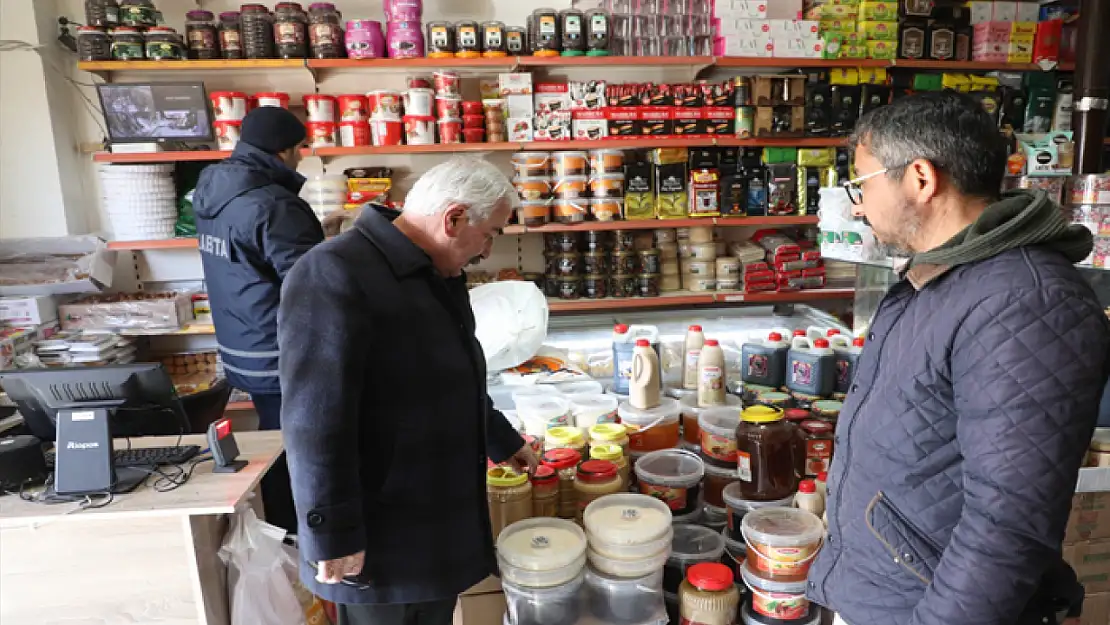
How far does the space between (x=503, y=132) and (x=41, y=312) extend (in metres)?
2.56

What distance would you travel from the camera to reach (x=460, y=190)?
1437 mm

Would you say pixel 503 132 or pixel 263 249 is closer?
pixel 263 249

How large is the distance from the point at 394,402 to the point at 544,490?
0.64 metres

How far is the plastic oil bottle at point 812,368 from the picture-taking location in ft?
7.73

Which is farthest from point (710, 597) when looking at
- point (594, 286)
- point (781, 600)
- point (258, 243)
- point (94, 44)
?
point (94, 44)

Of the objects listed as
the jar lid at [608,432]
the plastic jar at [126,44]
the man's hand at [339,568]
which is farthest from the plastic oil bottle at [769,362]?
the plastic jar at [126,44]

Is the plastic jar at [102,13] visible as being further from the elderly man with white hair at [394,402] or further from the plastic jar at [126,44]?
the elderly man with white hair at [394,402]

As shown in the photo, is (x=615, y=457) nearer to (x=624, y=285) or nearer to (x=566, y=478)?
(x=566, y=478)

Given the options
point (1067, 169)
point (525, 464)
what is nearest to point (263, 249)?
point (525, 464)

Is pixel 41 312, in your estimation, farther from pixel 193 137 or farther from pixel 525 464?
pixel 525 464

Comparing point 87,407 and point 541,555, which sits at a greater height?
point 87,407

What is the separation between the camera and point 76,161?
3.97 metres

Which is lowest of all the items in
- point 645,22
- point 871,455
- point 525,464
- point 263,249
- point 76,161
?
point 525,464

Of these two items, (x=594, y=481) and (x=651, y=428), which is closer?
(x=594, y=481)
